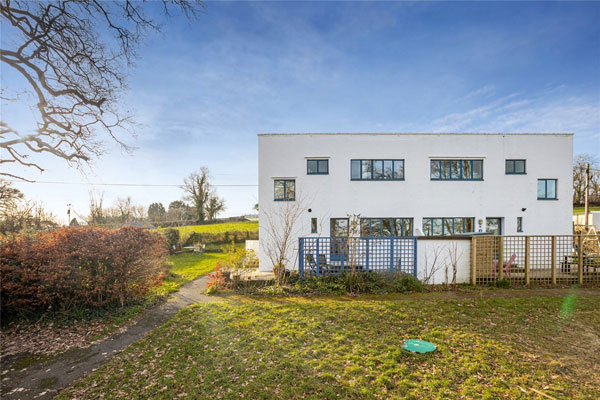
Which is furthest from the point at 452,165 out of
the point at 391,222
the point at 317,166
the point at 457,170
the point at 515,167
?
Result: the point at 317,166

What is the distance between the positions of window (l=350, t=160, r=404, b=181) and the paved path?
31.3 feet

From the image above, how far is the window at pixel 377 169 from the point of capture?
12.0 metres

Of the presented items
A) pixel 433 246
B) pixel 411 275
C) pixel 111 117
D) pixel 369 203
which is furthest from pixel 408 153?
pixel 111 117

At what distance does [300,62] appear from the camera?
1011cm

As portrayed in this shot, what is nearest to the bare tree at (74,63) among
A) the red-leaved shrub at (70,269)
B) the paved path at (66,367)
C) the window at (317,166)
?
the red-leaved shrub at (70,269)

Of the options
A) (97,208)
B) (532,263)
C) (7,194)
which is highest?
(7,194)

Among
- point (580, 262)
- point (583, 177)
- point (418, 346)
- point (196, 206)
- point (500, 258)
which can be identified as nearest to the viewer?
point (418, 346)

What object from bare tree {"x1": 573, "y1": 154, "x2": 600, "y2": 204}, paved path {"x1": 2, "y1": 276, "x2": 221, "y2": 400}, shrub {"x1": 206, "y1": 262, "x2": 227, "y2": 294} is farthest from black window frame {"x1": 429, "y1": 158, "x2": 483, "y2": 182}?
bare tree {"x1": 573, "y1": 154, "x2": 600, "y2": 204}

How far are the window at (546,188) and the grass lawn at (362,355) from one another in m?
8.15

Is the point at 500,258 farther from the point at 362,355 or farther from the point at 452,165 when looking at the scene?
the point at 362,355

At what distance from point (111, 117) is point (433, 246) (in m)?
11.5

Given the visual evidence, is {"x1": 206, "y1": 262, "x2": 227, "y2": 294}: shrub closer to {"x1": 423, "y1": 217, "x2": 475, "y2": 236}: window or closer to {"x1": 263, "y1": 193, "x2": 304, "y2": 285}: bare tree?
{"x1": 263, "y1": 193, "x2": 304, "y2": 285}: bare tree

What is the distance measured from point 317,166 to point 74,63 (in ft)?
29.6

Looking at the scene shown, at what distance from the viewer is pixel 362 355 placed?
3.99 m
